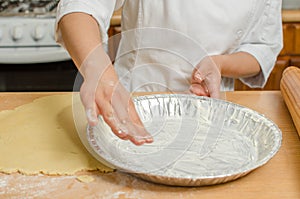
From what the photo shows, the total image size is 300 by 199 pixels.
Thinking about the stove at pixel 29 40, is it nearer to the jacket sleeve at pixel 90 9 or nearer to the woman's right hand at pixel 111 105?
the jacket sleeve at pixel 90 9

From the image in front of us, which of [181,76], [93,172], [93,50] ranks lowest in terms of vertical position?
[181,76]

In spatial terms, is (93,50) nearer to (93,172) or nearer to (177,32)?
(93,172)

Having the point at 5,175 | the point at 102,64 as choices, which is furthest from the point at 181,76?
the point at 5,175

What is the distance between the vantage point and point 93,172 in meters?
0.68

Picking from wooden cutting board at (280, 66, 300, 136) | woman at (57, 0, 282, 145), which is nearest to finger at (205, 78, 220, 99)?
woman at (57, 0, 282, 145)

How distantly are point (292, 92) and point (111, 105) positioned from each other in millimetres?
364

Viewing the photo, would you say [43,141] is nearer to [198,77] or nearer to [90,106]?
[90,106]

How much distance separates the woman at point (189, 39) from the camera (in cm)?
90

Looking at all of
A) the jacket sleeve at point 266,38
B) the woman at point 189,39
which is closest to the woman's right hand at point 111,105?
the woman at point 189,39

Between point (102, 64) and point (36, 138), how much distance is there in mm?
171

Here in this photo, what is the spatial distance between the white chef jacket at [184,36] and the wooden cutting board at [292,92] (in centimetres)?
17

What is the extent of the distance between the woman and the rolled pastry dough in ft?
0.41

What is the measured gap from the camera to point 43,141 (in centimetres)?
76

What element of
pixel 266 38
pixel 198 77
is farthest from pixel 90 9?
pixel 266 38
